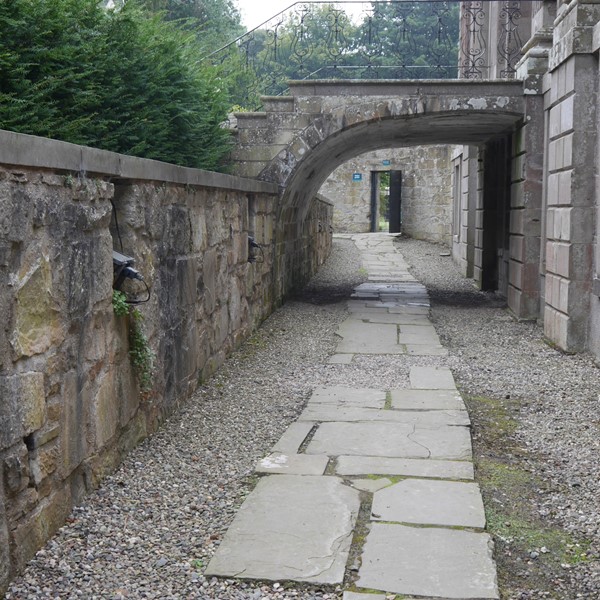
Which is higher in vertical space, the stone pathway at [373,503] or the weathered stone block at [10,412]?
the weathered stone block at [10,412]

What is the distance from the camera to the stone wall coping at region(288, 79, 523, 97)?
32.3ft

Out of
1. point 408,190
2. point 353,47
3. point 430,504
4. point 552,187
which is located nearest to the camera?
point 430,504

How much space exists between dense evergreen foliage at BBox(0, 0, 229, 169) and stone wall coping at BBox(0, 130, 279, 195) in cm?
67

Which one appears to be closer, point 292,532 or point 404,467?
point 292,532

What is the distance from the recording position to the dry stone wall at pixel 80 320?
2.84 m

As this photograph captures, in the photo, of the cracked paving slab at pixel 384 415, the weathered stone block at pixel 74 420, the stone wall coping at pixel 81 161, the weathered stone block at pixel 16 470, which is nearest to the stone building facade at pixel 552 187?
the cracked paving slab at pixel 384 415

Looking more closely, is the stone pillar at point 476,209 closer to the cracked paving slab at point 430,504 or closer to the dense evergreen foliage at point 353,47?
the dense evergreen foliage at point 353,47

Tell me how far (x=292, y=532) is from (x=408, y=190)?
2179cm

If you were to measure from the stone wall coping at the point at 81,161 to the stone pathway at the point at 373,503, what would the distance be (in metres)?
1.55

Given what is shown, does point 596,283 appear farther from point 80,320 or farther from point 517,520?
point 80,320

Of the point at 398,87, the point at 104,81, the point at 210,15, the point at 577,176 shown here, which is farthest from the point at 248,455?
the point at 210,15

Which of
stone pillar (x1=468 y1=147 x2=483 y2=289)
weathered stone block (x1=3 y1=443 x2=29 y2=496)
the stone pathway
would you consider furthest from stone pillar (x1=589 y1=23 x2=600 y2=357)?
stone pillar (x1=468 y1=147 x2=483 y2=289)

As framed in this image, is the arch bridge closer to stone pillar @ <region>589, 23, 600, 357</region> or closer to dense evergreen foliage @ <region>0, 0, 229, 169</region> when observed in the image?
dense evergreen foliage @ <region>0, 0, 229, 169</region>

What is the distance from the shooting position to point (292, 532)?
328cm
